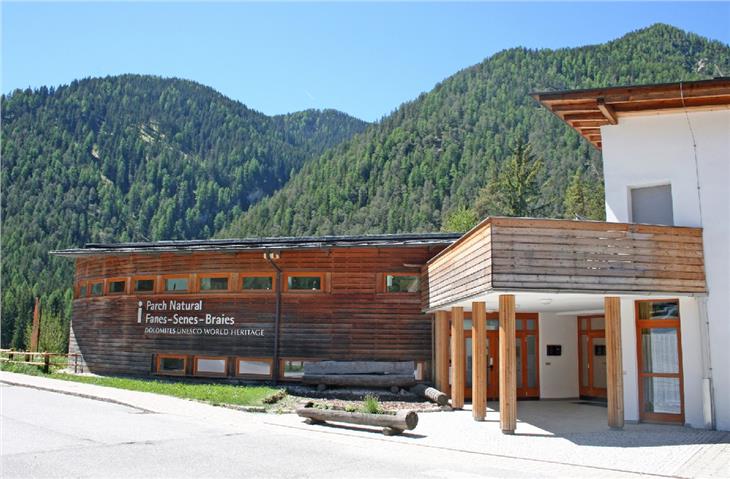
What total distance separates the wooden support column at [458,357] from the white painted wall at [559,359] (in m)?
4.30

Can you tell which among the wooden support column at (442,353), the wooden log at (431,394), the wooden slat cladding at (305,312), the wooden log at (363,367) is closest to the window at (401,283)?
the wooden slat cladding at (305,312)

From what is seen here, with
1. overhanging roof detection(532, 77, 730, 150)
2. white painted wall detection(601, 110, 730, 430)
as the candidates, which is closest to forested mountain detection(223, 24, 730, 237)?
overhanging roof detection(532, 77, 730, 150)

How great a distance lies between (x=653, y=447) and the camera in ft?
40.4

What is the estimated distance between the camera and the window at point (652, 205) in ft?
52.6

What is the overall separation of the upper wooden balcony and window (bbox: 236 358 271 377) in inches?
416

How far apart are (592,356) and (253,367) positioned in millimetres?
11388

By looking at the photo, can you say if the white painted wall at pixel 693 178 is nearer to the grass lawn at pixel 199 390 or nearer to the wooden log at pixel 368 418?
the wooden log at pixel 368 418

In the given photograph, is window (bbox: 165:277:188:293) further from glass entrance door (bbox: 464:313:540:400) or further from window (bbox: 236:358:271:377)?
glass entrance door (bbox: 464:313:540:400)

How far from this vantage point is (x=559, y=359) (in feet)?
72.0

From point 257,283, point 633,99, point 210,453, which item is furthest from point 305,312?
point 633,99

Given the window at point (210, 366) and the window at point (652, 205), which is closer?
the window at point (652, 205)

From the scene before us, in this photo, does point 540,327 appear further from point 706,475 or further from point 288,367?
point 706,475

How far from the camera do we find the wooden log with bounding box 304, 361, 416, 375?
21.9m

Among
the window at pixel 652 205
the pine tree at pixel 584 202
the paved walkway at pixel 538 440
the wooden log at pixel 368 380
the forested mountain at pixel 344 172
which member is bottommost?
the paved walkway at pixel 538 440
